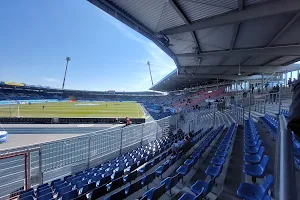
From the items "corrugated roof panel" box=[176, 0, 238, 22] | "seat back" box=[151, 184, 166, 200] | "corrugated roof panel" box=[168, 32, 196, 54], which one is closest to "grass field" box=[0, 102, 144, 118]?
"corrugated roof panel" box=[168, 32, 196, 54]

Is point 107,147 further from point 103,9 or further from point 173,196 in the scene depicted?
point 103,9

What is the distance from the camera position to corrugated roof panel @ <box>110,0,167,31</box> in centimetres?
796

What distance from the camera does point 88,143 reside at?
9094mm

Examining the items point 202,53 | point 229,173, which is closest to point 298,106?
point 229,173

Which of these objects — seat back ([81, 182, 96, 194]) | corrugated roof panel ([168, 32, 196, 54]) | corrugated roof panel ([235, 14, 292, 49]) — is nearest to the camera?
seat back ([81, 182, 96, 194])

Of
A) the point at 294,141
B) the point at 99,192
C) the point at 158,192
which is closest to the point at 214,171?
the point at 158,192

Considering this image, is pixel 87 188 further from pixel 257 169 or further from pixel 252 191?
pixel 257 169

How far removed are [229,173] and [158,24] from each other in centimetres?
778

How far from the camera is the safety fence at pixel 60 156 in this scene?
673 centimetres

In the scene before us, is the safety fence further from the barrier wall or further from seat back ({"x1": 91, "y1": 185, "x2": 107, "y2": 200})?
the barrier wall

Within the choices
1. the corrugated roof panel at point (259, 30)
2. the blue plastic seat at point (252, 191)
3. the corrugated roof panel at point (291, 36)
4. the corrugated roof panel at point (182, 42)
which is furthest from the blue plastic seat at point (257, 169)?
the corrugated roof panel at point (182, 42)

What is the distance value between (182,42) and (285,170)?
12670mm

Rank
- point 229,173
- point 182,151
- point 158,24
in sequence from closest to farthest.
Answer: point 229,173 < point 182,151 < point 158,24

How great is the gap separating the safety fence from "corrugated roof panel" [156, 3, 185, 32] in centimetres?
622
